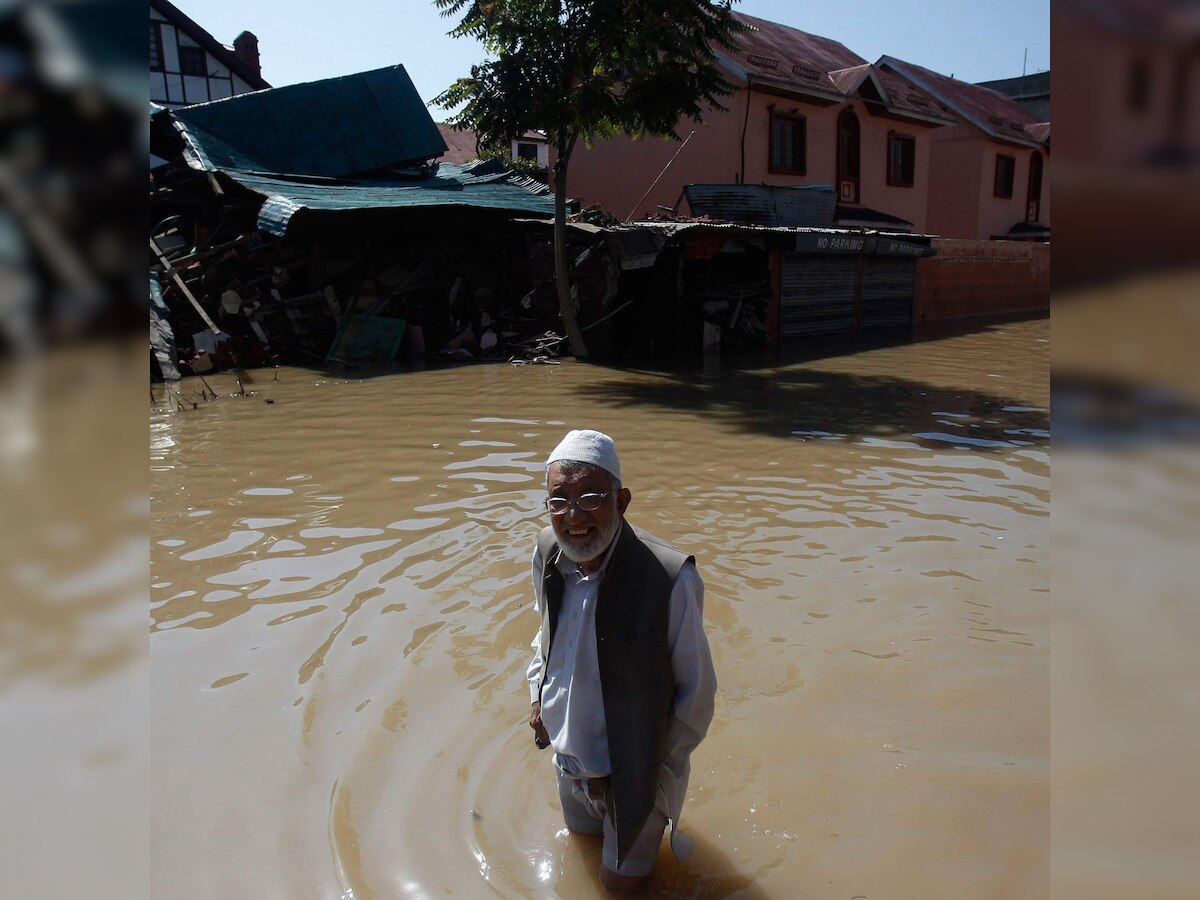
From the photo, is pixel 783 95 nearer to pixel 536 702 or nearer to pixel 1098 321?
pixel 536 702

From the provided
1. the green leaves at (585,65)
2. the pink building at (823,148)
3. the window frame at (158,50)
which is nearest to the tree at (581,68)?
the green leaves at (585,65)

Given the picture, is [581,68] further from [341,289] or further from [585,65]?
[341,289]

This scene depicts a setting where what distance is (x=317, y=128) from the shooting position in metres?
18.6

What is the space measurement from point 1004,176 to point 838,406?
26.4 m

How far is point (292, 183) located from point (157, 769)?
47.6 ft

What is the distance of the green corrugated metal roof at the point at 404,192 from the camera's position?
13.8 m

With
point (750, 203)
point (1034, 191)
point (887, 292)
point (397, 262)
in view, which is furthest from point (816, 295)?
point (1034, 191)

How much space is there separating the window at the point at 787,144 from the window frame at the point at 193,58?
16530mm

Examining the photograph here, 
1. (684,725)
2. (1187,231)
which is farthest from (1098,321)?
(684,725)

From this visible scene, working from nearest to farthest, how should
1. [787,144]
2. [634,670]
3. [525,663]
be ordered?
[634,670]
[525,663]
[787,144]

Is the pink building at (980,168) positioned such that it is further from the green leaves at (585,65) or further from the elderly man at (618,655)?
the elderly man at (618,655)

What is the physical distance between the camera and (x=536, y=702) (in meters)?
2.83

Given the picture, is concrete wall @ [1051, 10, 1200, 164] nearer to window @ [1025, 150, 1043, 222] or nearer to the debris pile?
the debris pile

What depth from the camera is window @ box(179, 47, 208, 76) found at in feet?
85.0
